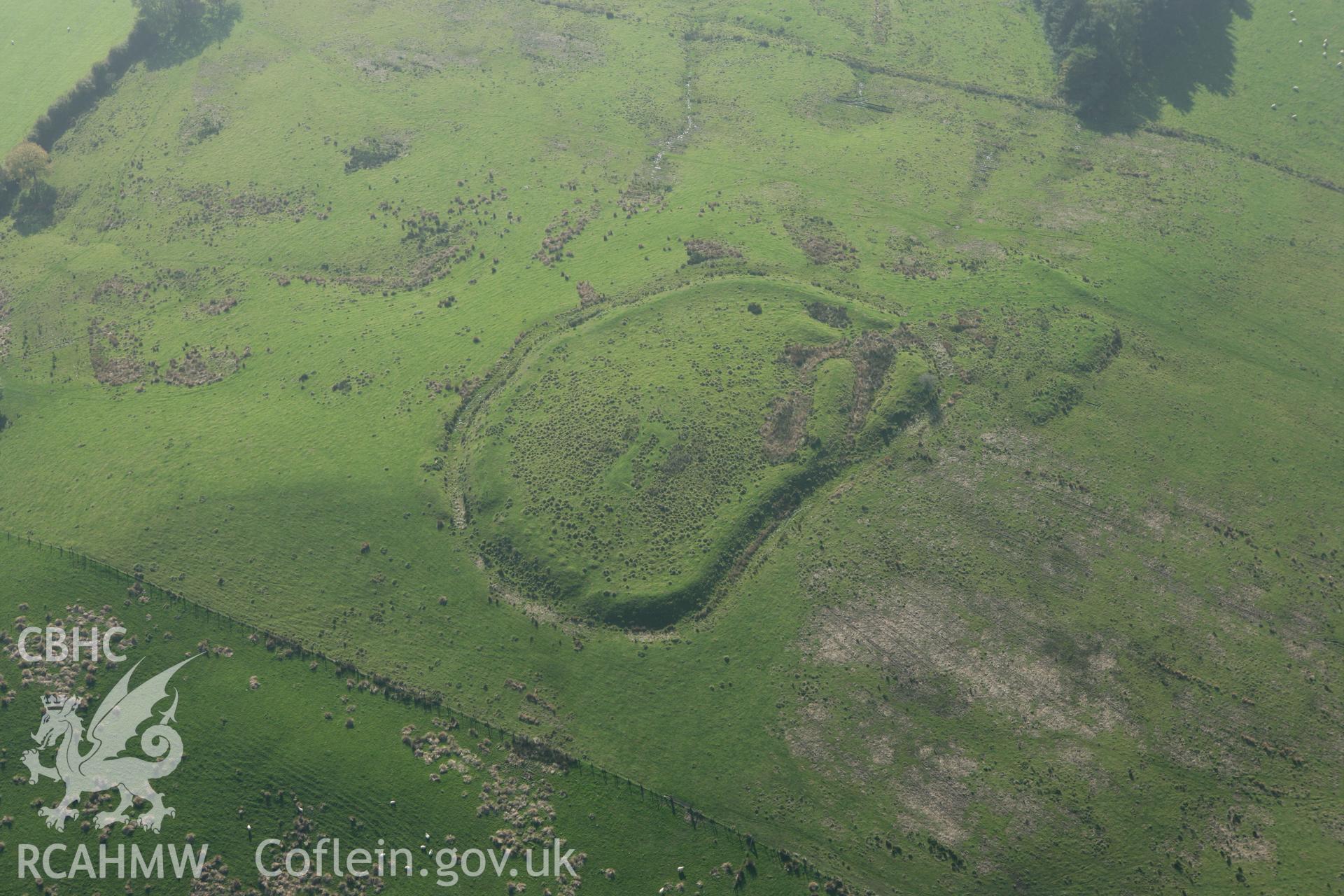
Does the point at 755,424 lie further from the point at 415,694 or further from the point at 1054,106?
the point at 1054,106

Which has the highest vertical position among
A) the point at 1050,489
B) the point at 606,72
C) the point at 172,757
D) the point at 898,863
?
the point at 606,72

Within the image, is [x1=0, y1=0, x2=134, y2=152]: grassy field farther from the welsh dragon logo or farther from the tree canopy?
the welsh dragon logo

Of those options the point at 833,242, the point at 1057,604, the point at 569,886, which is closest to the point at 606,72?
the point at 833,242

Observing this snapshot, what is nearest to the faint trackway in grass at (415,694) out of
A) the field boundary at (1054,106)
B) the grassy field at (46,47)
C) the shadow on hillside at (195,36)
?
the grassy field at (46,47)

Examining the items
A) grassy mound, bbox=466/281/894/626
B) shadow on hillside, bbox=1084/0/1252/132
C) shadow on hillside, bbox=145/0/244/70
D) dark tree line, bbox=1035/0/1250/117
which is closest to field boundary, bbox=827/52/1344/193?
shadow on hillside, bbox=1084/0/1252/132

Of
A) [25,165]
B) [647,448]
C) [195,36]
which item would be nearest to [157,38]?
[195,36]

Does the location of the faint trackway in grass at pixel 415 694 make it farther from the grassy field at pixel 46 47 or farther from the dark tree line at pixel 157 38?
the dark tree line at pixel 157 38

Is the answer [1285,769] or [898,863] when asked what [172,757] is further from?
[1285,769]
